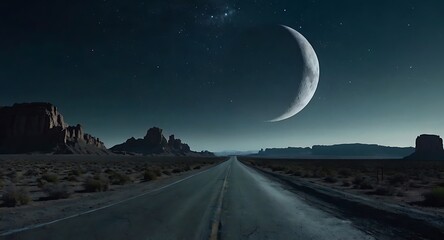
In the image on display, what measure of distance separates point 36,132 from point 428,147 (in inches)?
7873

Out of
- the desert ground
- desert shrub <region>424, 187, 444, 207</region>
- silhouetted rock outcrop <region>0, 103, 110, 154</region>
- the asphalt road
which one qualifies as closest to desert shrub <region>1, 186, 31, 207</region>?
the asphalt road

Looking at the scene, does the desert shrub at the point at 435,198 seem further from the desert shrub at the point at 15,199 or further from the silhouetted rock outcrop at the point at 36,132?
the silhouetted rock outcrop at the point at 36,132

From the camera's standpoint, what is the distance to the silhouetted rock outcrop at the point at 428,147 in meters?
178

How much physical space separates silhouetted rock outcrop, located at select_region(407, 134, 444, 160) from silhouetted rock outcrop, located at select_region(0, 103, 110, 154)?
171 m

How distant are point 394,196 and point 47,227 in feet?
53.9

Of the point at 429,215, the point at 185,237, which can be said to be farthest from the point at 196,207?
the point at 429,215

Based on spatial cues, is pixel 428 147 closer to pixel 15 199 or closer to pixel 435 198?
pixel 435 198

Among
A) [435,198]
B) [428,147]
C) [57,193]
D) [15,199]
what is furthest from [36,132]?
[428,147]

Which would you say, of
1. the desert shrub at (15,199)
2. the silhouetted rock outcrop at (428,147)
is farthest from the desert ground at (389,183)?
the silhouetted rock outcrop at (428,147)

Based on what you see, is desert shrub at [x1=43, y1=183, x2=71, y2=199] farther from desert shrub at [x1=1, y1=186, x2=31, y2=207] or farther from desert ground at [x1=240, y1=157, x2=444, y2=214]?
desert ground at [x1=240, y1=157, x2=444, y2=214]

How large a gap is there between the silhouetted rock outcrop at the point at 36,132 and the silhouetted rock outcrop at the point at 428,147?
17107 cm

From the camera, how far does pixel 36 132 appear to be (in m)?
182

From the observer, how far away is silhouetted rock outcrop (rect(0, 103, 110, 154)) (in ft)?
572

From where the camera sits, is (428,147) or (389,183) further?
(428,147)
